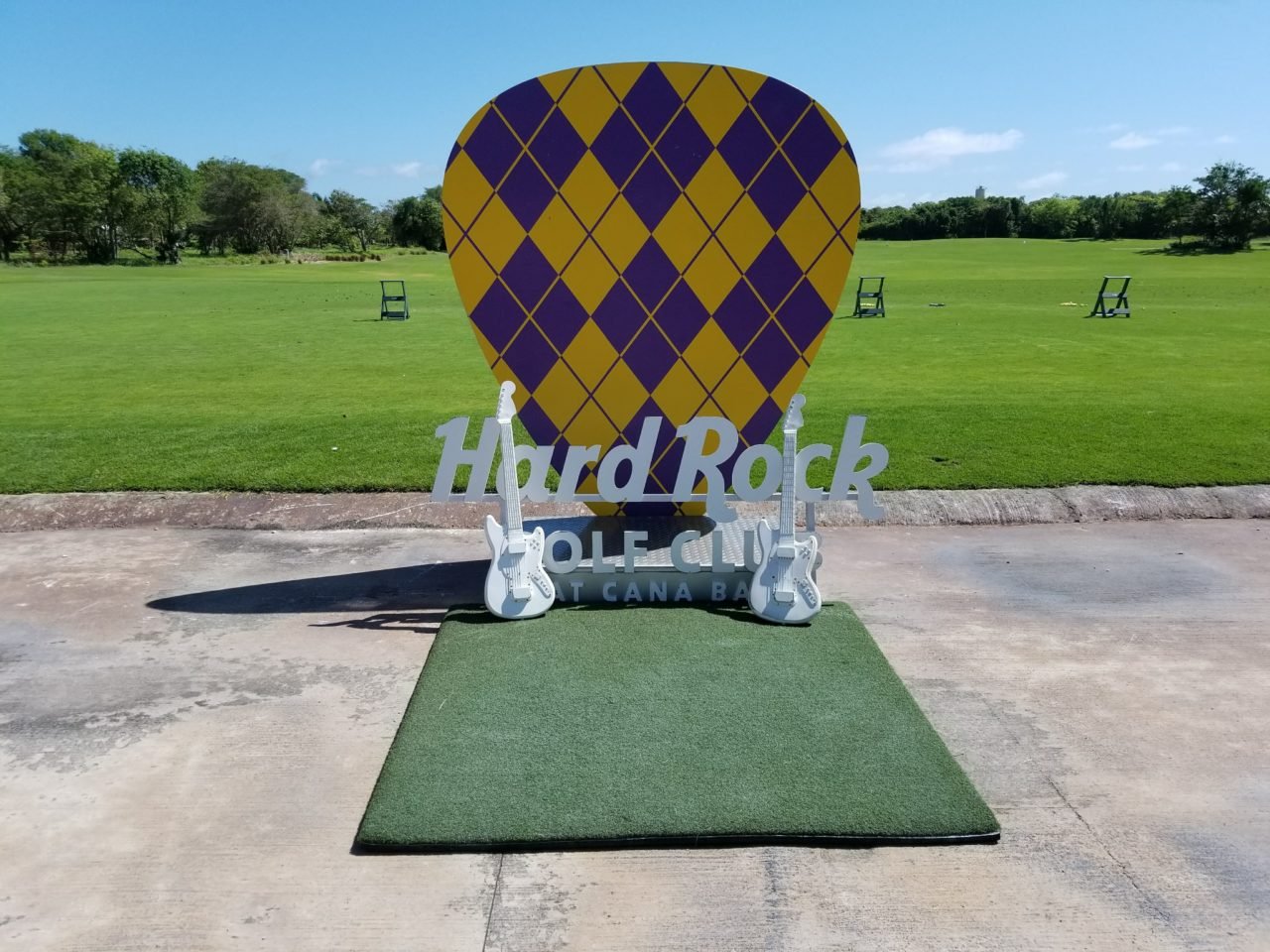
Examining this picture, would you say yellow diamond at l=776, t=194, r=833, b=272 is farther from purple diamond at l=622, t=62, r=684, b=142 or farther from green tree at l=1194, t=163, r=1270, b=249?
green tree at l=1194, t=163, r=1270, b=249

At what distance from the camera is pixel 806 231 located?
5992mm

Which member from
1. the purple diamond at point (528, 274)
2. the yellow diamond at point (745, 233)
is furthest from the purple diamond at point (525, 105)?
the yellow diamond at point (745, 233)

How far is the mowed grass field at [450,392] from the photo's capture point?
8.59 metres

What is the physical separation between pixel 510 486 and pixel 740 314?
200 cm

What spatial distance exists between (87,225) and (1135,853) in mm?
77665

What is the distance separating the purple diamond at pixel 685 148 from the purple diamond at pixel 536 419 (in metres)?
1.85

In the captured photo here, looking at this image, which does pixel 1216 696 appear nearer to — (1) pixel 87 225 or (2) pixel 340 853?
(2) pixel 340 853

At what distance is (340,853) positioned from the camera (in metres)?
3.58

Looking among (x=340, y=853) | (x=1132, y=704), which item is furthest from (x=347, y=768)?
(x=1132, y=704)

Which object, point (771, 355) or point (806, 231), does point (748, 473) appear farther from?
point (806, 231)

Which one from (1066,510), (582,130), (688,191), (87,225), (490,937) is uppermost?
(87,225)

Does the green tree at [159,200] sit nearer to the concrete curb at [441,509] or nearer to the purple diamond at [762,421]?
the concrete curb at [441,509]

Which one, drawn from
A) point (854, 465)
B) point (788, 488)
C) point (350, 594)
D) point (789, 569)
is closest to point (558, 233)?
point (788, 488)

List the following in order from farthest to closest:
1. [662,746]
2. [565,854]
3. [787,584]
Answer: [787,584], [662,746], [565,854]
